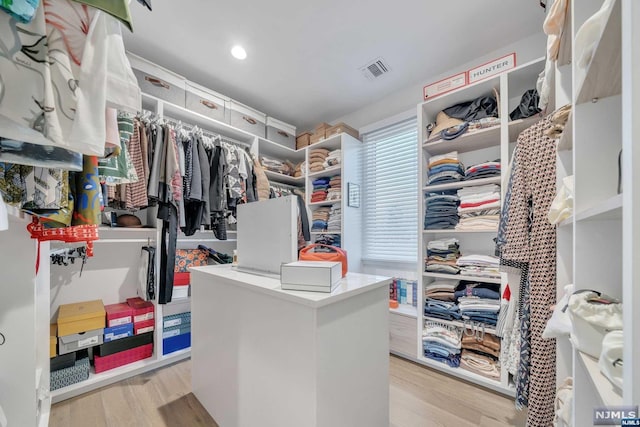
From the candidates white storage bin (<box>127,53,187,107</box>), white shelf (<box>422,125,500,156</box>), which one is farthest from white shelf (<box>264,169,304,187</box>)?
white shelf (<box>422,125,500,156</box>)

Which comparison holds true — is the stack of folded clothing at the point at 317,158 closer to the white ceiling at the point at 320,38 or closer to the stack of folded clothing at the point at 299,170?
the stack of folded clothing at the point at 299,170

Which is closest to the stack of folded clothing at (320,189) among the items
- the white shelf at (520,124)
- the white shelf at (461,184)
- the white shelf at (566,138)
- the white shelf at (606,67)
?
the white shelf at (461,184)

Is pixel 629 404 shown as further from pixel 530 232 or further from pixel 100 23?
pixel 100 23

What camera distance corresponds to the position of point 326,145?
2.91 m

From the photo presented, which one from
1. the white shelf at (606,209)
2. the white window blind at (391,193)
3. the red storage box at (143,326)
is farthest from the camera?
the white window blind at (391,193)

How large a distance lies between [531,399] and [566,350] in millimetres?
272

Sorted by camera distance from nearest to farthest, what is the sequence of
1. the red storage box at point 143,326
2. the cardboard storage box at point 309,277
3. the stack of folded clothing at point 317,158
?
1. the cardboard storage box at point 309,277
2. the red storage box at point 143,326
3. the stack of folded clothing at point 317,158

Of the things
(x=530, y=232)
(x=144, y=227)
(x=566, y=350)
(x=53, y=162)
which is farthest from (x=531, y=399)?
(x=144, y=227)

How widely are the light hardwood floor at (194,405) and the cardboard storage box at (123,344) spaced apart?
0.75ft

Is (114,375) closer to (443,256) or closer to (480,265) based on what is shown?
(443,256)

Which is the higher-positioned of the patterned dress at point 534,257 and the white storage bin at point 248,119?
the white storage bin at point 248,119

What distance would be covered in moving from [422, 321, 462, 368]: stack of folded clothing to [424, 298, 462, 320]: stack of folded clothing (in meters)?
0.08

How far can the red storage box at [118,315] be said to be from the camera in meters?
1.84

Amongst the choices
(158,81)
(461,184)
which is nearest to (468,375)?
(461,184)
